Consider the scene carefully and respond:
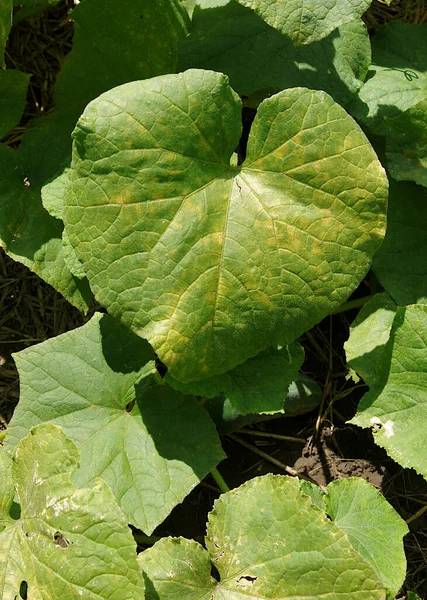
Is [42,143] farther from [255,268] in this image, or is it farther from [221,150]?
[255,268]

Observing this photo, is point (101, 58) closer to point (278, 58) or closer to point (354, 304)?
point (278, 58)

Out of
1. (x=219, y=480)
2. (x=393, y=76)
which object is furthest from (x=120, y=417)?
(x=393, y=76)

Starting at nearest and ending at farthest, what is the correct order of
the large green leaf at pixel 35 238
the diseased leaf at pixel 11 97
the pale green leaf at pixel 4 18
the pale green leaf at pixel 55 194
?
the pale green leaf at pixel 4 18, the pale green leaf at pixel 55 194, the large green leaf at pixel 35 238, the diseased leaf at pixel 11 97

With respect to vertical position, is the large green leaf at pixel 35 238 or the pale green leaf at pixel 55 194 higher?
the pale green leaf at pixel 55 194

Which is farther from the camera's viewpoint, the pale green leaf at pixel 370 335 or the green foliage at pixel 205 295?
the pale green leaf at pixel 370 335

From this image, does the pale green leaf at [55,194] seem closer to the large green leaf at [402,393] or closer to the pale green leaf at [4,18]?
the pale green leaf at [4,18]

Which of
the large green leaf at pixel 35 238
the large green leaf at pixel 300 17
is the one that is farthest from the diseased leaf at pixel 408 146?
the large green leaf at pixel 35 238
